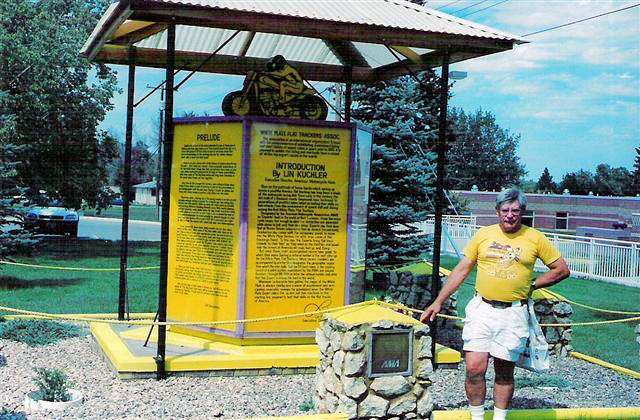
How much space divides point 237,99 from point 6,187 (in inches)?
301

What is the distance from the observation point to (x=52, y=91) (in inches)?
924

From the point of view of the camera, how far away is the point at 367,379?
5953mm

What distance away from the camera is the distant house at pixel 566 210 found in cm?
5350

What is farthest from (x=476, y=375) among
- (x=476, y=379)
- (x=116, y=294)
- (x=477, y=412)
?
(x=116, y=294)

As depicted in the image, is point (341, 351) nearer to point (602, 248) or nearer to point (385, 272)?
point (385, 272)

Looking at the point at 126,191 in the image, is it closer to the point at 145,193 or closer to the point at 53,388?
the point at 53,388

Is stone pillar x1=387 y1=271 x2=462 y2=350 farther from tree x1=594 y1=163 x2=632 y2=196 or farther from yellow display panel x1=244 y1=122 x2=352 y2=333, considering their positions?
tree x1=594 y1=163 x2=632 y2=196

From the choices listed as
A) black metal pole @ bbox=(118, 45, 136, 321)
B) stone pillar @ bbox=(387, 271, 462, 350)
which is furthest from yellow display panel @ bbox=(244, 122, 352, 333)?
stone pillar @ bbox=(387, 271, 462, 350)

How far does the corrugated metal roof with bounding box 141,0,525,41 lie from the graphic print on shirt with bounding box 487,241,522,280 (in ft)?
10.2

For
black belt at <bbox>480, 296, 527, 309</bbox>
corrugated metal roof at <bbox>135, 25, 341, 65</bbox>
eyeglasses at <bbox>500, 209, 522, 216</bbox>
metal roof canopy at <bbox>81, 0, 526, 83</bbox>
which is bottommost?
black belt at <bbox>480, 296, 527, 309</bbox>

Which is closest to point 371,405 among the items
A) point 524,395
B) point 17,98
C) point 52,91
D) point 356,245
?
point 524,395

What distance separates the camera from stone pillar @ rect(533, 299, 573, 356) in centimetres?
1067

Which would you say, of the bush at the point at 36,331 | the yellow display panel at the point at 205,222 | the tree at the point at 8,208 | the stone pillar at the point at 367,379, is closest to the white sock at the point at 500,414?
the stone pillar at the point at 367,379

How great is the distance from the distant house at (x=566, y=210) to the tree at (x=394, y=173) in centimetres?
3333
